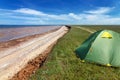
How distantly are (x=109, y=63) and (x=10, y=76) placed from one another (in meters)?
5.84

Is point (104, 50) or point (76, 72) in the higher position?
point (104, 50)

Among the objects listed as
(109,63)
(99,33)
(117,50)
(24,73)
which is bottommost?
(24,73)

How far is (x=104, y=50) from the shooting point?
11016 mm

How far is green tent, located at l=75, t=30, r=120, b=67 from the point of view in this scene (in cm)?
1071

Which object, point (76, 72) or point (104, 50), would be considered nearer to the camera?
point (76, 72)

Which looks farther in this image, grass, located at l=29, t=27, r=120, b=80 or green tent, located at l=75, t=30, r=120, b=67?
green tent, located at l=75, t=30, r=120, b=67

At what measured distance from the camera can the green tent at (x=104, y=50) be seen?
10.7 meters

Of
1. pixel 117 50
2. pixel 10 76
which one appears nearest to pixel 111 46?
pixel 117 50

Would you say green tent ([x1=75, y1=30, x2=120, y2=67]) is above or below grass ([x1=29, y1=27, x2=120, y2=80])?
above

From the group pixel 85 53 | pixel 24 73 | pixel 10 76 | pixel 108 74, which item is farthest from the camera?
pixel 85 53

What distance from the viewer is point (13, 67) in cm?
1220

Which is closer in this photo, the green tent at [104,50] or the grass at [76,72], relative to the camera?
the grass at [76,72]

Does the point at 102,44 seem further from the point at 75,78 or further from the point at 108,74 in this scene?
the point at 75,78

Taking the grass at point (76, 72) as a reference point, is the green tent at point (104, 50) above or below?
above
